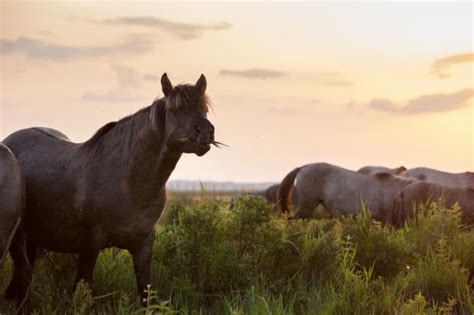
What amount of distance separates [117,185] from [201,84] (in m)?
1.17

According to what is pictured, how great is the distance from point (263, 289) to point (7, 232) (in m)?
2.38

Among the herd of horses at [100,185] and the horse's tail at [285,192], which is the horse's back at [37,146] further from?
the horse's tail at [285,192]

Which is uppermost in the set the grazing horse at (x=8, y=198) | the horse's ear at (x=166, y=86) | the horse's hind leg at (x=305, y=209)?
the horse's ear at (x=166, y=86)

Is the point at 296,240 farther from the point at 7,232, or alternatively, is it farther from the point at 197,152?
the point at 7,232

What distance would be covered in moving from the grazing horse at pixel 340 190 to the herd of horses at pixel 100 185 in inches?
348

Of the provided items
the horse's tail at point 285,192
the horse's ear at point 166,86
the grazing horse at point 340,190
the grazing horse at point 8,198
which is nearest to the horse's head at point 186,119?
→ the horse's ear at point 166,86

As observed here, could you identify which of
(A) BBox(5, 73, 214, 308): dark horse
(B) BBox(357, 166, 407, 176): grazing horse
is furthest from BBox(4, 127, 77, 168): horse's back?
(B) BBox(357, 166, 407, 176): grazing horse

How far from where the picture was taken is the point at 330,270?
7547 mm

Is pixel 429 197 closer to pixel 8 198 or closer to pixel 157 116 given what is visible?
pixel 157 116

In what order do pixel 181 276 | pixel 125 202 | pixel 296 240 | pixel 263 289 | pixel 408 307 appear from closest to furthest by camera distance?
pixel 408 307, pixel 125 202, pixel 263 289, pixel 181 276, pixel 296 240

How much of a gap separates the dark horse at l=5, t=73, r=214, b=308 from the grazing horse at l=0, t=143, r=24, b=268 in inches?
25.7

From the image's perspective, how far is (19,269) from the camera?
266 inches

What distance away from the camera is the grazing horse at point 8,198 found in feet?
19.1

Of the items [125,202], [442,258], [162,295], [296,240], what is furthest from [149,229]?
[442,258]
